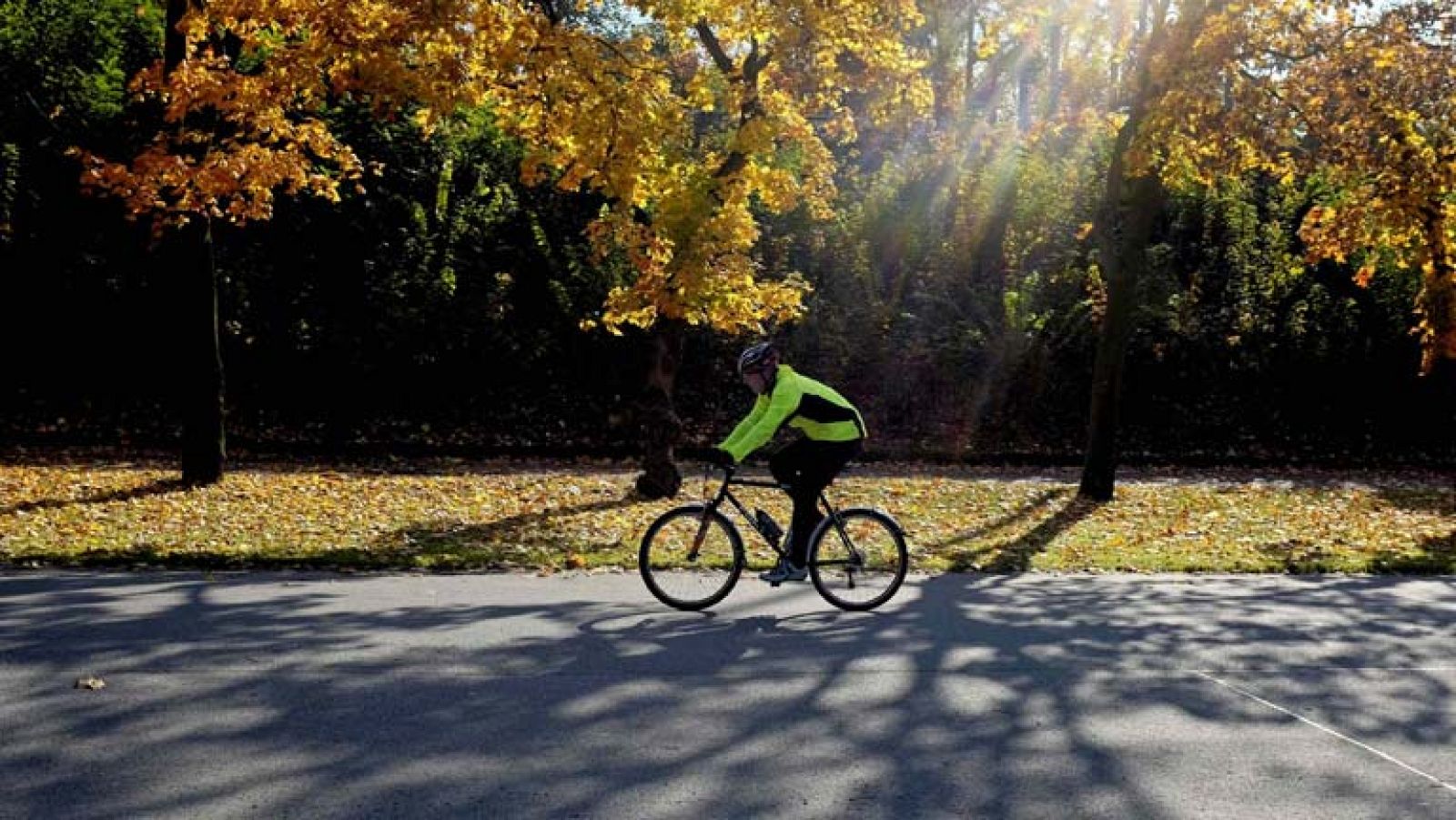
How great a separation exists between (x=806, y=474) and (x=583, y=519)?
5.62 metres

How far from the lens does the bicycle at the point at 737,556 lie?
9.77 m

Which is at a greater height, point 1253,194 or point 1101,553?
point 1253,194

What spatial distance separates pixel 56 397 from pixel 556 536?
10.8 meters

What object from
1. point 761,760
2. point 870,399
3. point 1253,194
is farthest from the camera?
point 1253,194

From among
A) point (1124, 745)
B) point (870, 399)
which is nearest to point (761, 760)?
point (1124, 745)

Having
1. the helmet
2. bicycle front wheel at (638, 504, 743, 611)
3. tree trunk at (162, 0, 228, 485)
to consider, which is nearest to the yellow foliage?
tree trunk at (162, 0, 228, 485)

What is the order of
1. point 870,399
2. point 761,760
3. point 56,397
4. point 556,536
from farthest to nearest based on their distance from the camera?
point 870,399 → point 56,397 → point 556,536 → point 761,760

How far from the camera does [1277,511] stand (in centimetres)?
1758

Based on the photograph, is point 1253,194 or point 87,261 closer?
point 87,261

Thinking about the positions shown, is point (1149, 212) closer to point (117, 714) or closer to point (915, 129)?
point (915, 129)

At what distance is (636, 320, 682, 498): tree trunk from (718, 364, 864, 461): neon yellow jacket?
702 cm

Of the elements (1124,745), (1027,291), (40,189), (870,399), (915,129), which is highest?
(915,129)

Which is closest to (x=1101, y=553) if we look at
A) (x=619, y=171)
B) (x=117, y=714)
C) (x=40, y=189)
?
(x=619, y=171)

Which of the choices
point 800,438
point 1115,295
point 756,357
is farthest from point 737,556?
point 1115,295
